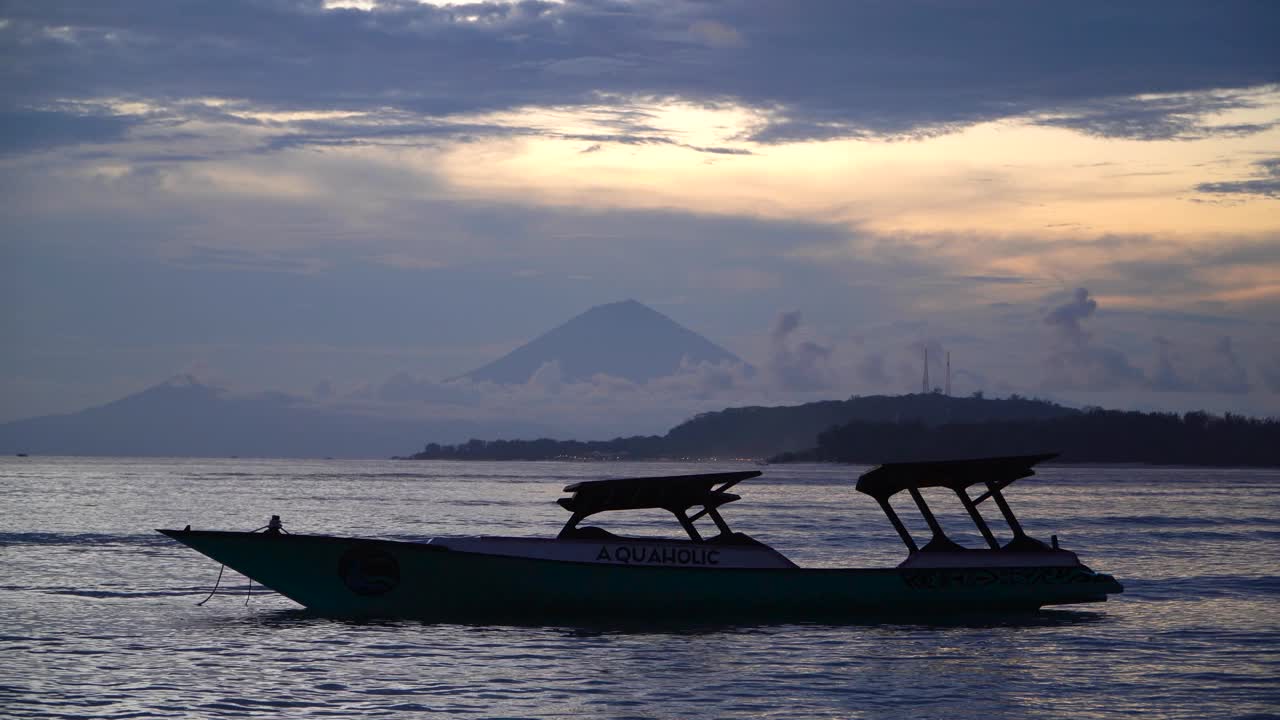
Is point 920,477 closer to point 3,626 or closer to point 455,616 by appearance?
point 455,616

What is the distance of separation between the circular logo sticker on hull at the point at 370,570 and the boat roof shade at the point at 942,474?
9.74m

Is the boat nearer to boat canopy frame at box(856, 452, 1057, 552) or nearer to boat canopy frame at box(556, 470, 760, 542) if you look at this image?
boat canopy frame at box(556, 470, 760, 542)

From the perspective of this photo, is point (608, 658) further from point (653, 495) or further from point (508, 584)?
point (653, 495)

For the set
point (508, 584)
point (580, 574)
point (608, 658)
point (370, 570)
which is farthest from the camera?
point (370, 570)

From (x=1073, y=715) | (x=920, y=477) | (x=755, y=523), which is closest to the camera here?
(x=1073, y=715)

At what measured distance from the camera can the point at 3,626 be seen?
25672 mm

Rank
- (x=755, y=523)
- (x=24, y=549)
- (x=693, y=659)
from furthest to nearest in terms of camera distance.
A: (x=755, y=523)
(x=24, y=549)
(x=693, y=659)

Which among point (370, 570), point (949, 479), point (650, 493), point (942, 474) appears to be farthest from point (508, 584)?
point (949, 479)

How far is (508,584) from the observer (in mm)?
26000

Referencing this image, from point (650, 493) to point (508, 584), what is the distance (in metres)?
3.35

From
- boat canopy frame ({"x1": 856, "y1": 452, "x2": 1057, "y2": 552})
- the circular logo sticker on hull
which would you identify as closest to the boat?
the circular logo sticker on hull

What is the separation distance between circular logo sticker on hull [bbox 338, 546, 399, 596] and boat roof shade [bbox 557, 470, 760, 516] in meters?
3.64

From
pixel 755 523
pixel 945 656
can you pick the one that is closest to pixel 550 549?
pixel 945 656

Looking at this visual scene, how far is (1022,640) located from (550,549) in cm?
919
